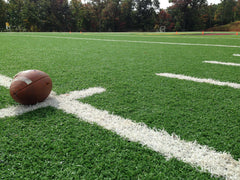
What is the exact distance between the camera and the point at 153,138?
1.50 meters

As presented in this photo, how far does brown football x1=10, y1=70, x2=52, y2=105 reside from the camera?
1.98m

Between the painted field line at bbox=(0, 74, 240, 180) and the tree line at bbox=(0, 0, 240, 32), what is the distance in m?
46.7

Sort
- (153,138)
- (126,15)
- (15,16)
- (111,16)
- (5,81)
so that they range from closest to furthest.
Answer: (153,138) < (5,81) < (15,16) < (111,16) < (126,15)

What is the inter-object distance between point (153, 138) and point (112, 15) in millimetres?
52575

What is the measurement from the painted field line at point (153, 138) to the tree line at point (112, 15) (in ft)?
153

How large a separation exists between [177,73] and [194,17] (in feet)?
167

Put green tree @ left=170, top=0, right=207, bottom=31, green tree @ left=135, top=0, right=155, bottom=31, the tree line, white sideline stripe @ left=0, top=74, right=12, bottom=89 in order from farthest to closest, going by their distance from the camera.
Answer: green tree @ left=135, top=0, right=155, bottom=31 → green tree @ left=170, top=0, right=207, bottom=31 → the tree line → white sideline stripe @ left=0, top=74, right=12, bottom=89

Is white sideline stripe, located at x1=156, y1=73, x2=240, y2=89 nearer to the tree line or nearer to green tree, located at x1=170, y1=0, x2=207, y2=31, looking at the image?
the tree line

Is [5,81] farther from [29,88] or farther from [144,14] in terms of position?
[144,14]

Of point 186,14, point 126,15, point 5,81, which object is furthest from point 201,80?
point 126,15

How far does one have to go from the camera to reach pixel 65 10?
49.8 m

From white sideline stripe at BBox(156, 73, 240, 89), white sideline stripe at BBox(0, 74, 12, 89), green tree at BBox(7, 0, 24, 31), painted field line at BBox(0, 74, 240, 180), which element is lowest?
painted field line at BBox(0, 74, 240, 180)

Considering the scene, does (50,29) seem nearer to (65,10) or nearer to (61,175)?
(65,10)

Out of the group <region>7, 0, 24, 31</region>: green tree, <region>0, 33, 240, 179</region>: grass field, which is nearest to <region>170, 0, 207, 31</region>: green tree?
<region>7, 0, 24, 31</region>: green tree
